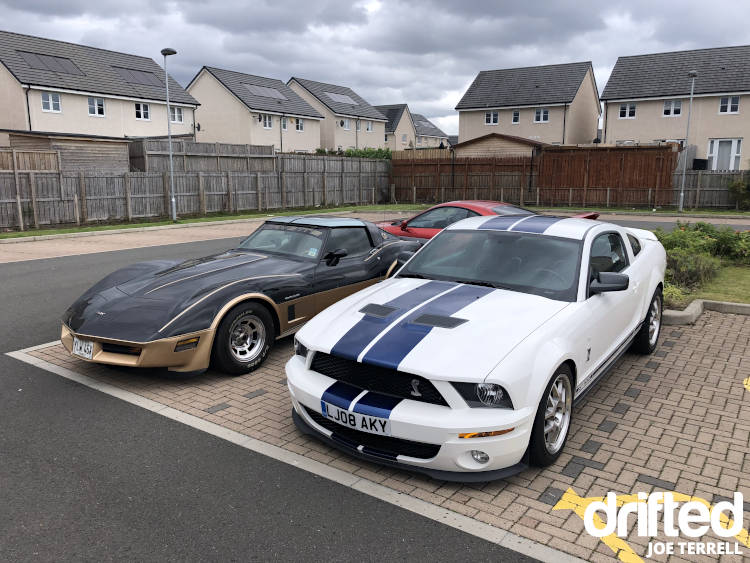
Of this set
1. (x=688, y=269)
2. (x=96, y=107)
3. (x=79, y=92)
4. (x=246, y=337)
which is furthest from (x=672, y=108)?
(x=246, y=337)

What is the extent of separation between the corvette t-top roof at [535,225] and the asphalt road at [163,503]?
281 centimetres

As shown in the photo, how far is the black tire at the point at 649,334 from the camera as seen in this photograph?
622 centimetres

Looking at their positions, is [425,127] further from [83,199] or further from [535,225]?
[535,225]

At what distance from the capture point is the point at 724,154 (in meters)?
38.1

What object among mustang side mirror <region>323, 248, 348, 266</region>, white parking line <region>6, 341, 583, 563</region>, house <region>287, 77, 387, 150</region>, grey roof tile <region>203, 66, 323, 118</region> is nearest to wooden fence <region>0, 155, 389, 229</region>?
grey roof tile <region>203, 66, 323, 118</region>

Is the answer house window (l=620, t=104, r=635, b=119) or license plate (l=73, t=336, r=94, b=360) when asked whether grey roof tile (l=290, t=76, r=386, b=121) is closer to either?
house window (l=620, t=104, r=635, b=119)

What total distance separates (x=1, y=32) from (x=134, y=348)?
37.3 metres

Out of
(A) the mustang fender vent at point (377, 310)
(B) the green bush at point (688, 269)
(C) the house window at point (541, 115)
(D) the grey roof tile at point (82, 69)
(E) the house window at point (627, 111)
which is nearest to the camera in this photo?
(A) the mustang fender vent at point (377, 310)

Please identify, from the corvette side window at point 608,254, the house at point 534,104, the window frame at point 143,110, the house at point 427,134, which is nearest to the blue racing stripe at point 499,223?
the corvette side window at point 608,254

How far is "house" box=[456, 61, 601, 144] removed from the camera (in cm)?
4438

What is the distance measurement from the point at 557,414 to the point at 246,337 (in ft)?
10.2

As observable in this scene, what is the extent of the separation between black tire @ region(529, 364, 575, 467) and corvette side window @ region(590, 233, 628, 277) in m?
1.19

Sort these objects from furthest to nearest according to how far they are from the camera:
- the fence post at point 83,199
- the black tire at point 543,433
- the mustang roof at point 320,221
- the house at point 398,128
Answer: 1. the house at point 398,128
2. the fence post at point 83,199
3. the mustang roof at point 320,221
4. the black tire at point 543,433

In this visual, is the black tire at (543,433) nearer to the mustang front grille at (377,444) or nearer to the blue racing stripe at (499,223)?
the mustang front grille at (377,444)
